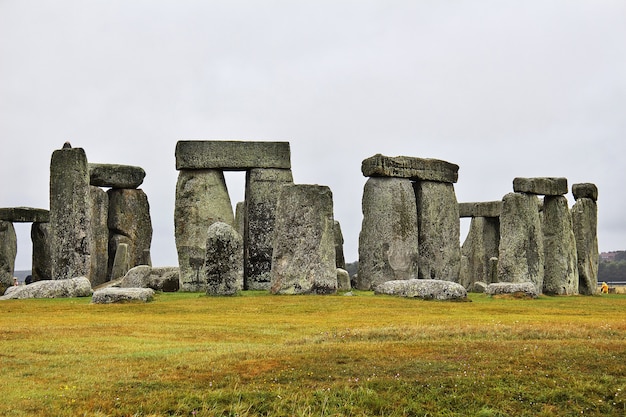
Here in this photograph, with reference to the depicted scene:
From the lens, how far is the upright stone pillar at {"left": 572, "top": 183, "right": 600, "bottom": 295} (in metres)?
31.3

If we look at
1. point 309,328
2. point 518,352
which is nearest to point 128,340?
point 309,328

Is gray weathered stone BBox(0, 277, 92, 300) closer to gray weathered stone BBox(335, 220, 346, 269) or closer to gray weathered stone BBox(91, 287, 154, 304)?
gray weathered stone BBox(91, 287, 154, 304)

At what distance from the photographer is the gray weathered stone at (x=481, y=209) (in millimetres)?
36594

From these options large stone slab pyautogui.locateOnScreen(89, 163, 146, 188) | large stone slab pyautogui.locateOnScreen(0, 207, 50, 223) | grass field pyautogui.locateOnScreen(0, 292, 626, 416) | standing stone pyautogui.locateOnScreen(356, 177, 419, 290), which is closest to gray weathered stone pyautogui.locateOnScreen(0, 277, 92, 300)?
grass field pyautogui.locateOnScreen(0, 292, 626, 416)

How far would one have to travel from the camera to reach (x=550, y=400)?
10.4m

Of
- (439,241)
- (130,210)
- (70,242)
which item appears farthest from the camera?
(130,210)

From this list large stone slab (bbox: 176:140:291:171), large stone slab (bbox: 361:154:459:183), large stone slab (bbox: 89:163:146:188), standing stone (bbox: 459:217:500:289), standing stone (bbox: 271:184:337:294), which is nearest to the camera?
standing stone (bbox: 271:184:337:294)

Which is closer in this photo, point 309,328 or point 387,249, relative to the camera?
point 309,328

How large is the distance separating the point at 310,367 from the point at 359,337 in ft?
9.72

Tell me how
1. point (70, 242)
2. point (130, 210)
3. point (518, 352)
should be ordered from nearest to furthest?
point (518, 352) < point (70, 242) < point (130, 210)

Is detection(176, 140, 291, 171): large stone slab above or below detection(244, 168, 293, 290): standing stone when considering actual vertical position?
above

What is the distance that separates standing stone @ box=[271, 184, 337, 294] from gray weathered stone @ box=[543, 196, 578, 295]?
8.99 metres

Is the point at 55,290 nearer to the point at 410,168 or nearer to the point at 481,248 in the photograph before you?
the point at 410,168

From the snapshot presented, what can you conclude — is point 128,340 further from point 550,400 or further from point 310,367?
point 550,400
